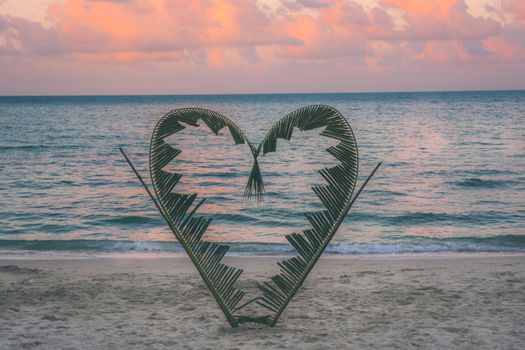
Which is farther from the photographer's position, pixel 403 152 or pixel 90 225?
pixel 403 152

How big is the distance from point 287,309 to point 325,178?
2452 millimetres

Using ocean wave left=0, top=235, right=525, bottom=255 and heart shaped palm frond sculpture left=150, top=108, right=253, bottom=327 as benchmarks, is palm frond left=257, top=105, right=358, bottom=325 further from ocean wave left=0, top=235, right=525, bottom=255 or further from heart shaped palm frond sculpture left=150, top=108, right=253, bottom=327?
ocean wave left=0, top=235, right=525, bottom=255

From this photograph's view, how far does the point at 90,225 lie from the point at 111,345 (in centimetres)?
988

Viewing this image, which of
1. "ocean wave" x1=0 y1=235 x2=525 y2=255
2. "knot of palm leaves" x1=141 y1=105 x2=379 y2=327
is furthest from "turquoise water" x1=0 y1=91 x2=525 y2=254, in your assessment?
"knot of palm leaves" x1=141 y1=105 x2=379 y2=327

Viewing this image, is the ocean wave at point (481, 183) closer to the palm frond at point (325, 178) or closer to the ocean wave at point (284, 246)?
the ocean wave at point (284, 246)

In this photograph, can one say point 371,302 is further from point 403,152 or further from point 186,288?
point 403,152

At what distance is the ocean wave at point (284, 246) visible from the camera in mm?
13141

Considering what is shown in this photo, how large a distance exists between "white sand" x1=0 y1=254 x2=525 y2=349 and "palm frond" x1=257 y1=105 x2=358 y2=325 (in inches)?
39.1

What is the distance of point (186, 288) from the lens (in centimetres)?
912

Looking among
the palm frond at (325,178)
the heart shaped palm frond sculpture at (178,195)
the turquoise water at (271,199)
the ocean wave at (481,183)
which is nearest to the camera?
the palm frond at (325,178)

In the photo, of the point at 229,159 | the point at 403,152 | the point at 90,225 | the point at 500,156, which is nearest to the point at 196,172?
the point at 229,159

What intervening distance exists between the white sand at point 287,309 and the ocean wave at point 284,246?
1.95 meters

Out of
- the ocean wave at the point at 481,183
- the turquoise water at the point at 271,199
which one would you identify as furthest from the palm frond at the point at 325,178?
the ocean wave at the point at 481,183

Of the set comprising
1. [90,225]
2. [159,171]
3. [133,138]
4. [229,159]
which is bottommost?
[133,138]
